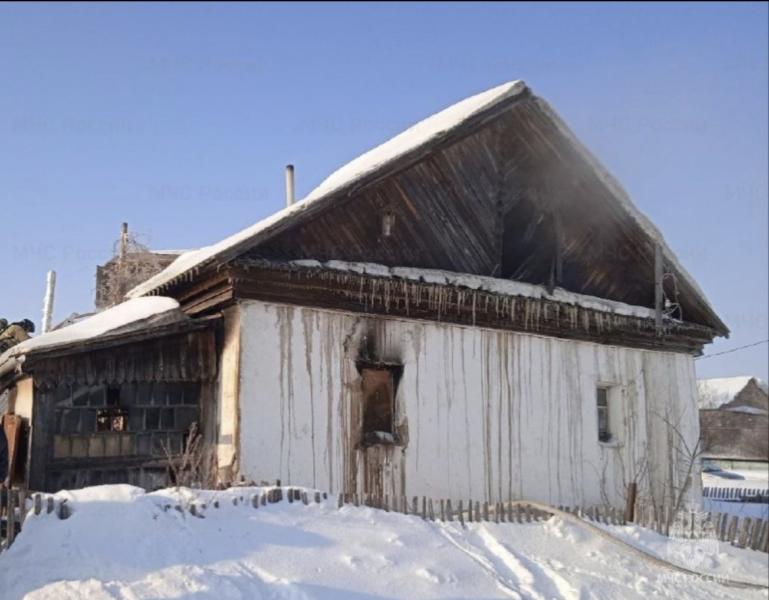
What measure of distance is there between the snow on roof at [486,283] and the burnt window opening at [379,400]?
1.40 m

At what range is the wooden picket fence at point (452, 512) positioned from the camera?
24.0 feet

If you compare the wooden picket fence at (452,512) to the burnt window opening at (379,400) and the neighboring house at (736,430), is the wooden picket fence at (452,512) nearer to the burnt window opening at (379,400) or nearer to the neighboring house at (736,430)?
the burnt window opening at (379,400)

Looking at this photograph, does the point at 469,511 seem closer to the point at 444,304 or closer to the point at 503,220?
the point at 444,304

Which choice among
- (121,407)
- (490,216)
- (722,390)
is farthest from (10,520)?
(722,390)

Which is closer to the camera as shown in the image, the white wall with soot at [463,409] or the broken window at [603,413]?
the white wall with soot at [463,409]

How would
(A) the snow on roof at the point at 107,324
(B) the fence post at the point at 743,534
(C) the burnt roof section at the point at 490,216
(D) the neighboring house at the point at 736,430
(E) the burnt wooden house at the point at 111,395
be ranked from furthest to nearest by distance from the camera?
(D) the neighboring house at the point at 736,430, (B) the fence post at the point at 743,534, (C) the burnt roof section at the point at 490,216, (E) the burnt wooden house at the point at 111,395, (A) the snow on roof at the point at 107,324

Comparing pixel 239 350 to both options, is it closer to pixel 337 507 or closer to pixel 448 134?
pixel 337 507

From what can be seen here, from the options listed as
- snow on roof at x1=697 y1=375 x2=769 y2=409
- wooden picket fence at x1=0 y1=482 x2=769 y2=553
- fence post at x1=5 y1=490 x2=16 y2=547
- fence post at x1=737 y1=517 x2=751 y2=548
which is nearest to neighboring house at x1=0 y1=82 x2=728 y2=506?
wooden picket fence at x1=0 y1=482 x2=769 y2=553

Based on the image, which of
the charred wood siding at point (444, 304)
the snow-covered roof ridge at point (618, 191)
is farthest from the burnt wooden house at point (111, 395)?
the snow-covered roof ridge at point (618, 191)

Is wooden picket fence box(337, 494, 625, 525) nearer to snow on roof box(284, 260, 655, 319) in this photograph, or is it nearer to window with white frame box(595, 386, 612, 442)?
snow on roof box(284, 260, 655, 319)

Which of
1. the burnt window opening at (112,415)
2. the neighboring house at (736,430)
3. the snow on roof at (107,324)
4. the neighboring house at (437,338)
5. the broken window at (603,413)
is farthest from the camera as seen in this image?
the neighboring house at (736,430)

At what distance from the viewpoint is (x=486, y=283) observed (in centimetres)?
1319

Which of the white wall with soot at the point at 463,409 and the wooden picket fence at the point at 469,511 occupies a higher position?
the white wall with soot at the point at 463,409

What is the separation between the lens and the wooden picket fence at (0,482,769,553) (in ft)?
24.0
